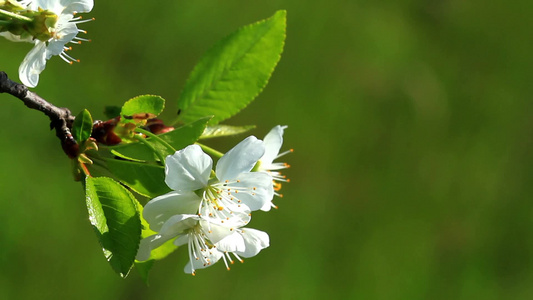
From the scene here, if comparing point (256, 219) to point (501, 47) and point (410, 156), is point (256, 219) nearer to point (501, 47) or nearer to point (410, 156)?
point (410, 156)

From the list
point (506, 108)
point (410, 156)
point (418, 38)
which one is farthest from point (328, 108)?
point (506, 108)

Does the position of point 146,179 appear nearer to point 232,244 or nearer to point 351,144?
point 232,244

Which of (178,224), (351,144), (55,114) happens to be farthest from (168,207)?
(351,144)

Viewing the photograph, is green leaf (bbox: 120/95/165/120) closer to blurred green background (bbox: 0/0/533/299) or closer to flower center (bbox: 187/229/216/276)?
flower center (bbox: 187/229/216/276)

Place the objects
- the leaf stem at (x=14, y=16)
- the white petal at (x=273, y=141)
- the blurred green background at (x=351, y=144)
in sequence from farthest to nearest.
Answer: the blurred green background at (x=351, y=144)
the white petal at (x=273, y=141)
the leaf stem at (x=14, y=16)

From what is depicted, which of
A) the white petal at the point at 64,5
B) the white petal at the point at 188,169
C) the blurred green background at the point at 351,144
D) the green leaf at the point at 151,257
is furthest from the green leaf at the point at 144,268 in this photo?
the blurred green background at the point at 351,144

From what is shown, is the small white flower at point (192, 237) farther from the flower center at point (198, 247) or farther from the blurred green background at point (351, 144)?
the blurred green background at point (351, 144)

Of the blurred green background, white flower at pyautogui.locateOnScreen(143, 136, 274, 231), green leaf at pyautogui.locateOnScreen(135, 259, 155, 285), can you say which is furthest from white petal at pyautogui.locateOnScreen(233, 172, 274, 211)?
the blurred green background
